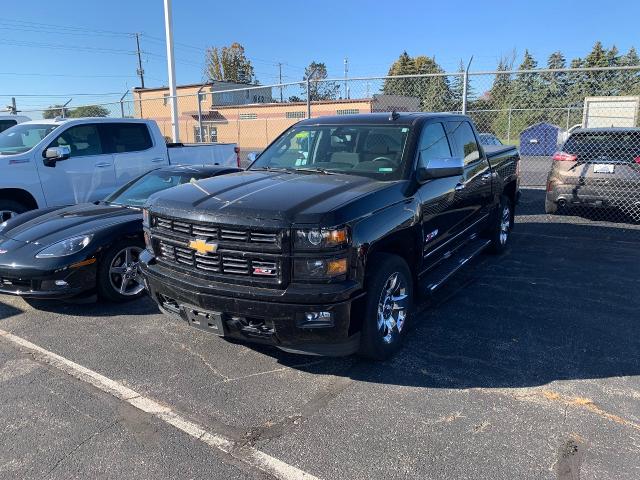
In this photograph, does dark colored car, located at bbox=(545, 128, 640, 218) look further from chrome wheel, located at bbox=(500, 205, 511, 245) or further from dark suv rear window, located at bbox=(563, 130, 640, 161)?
chrome wheel, located at bbox=(500, 205, 511, 245)

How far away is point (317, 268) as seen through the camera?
3246 millimetres

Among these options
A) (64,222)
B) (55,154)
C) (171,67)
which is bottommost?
(64,222)

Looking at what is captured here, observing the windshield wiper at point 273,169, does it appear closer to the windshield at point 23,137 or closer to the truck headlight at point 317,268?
the truck headlight at point 317,268

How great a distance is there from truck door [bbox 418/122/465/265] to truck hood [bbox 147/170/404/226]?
1.65 feet

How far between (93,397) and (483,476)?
257 cm

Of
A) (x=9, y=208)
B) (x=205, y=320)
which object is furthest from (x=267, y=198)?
(x=9, y=208)

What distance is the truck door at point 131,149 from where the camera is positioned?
8.34 meters

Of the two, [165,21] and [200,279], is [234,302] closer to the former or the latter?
[200,279]

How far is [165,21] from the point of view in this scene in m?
14.9

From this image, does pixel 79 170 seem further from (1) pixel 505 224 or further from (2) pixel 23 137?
(1) pixel 505 224

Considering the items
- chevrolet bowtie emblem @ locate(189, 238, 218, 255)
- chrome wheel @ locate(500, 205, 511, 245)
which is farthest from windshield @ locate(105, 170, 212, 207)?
chrome wheel @ locate(500, 205, 511, 245)

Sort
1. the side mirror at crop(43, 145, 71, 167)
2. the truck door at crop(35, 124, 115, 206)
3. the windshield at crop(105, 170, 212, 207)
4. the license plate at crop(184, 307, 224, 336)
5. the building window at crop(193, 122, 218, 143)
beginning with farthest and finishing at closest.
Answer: the building window at crop(193, 122, 218, 143), the truck door at crop(35, 124, 115, 206), the side mirror at crop(43, 145, 71, 167), the windshield at crop(105, 170, 212, 207), the license plate at crop(184, 307, 224, 336)

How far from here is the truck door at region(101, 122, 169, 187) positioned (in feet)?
27.3

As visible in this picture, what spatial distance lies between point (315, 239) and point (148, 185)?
151 inches
